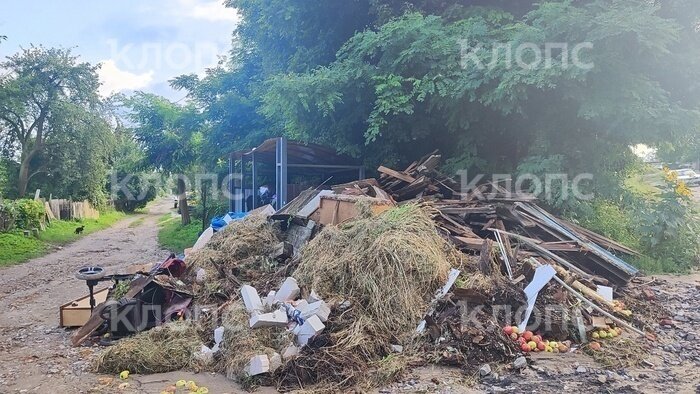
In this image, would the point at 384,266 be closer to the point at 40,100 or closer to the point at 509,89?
the point at 509,89

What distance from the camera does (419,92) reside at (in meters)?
8.78

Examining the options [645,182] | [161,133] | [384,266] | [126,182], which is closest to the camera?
[384,266]

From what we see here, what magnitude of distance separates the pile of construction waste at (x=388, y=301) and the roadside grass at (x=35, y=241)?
815 centimetres

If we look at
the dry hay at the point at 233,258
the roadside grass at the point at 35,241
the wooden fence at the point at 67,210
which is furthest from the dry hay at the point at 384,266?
the wooden fence at the point at 67,210

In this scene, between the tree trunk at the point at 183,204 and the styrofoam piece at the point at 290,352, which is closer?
the styrofoam piece at the point at 290,352

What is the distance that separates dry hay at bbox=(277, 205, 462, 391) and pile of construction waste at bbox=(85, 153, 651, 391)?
1 centimetres

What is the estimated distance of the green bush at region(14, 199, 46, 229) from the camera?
15.2 meters

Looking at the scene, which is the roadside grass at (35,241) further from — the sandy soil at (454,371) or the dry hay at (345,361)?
the dry hay at (345,361)

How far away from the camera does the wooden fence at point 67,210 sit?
1960 cm

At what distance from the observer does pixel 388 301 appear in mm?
4809

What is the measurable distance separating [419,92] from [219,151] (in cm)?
935

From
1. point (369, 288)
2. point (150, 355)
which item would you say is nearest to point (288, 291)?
point (369, 288)

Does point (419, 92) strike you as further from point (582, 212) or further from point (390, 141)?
point (582, 212)

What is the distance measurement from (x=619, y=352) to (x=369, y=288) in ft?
8.31
